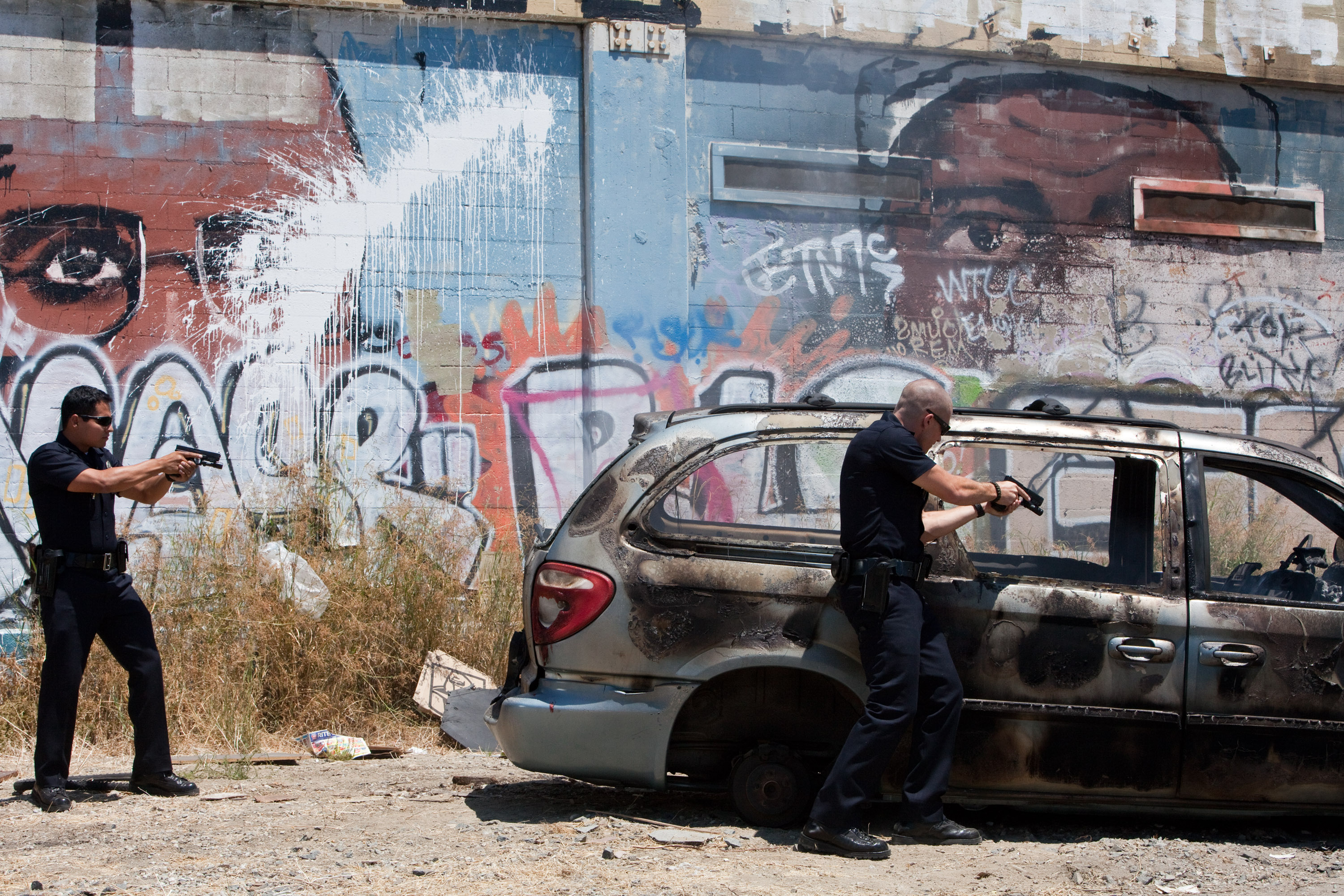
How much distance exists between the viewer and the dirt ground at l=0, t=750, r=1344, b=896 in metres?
3.61

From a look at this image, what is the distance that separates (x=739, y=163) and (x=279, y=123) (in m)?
3.35

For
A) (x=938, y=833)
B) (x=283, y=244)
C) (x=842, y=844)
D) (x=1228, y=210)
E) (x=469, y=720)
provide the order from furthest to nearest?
1. (x=1228, y=210)
2. (x=283, y=244)
3. (x=469, y=720)
4. (x=938, y=833)
5. (x=842, y=844)

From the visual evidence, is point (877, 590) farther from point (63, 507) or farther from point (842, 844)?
point (63, 507)

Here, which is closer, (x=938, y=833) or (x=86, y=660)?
(x=938, y=833)

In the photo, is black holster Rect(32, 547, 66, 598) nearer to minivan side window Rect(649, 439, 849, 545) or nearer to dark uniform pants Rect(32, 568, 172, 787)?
dark uniform pants Rect(32, 568, 172, 787)

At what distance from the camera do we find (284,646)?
6160mm

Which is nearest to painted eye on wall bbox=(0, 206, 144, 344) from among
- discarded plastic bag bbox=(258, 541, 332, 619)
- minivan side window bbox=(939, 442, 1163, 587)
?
discarded plastic bag bbox=(258, 541, 332, 619)

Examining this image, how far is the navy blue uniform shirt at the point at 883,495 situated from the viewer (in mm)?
3967

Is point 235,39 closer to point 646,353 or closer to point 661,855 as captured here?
point 646,353

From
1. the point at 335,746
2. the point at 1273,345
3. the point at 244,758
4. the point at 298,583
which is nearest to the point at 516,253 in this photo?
the point at 298,583

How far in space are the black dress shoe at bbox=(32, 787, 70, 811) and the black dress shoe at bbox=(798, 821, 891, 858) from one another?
2.85 meters

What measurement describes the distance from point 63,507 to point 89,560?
0.24 metres

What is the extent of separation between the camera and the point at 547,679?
163 inches

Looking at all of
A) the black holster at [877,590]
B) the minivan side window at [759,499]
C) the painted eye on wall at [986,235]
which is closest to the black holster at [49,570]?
the minivan side window at [759,499]
